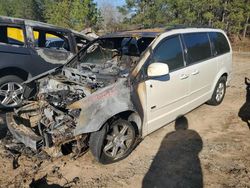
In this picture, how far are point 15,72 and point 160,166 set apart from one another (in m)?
4.02

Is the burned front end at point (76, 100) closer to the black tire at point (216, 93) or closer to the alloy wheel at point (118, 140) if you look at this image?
the alloy wheel at point (118, 140)

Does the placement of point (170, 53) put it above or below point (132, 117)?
above

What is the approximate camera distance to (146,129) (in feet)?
13.8

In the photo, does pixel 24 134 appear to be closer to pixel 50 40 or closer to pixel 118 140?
pixel 118 140

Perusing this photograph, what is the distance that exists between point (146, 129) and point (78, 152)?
1138 mm

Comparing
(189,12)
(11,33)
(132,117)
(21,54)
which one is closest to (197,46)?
(132,117)

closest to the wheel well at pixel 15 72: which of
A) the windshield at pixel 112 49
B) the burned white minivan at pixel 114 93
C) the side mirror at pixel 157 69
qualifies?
the burned white minivan at pixel 114 93

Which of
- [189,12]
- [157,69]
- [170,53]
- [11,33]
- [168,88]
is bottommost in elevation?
[168,88]

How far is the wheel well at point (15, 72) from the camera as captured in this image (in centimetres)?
589

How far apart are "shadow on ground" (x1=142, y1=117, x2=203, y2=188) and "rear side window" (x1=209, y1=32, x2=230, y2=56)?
1990 mm

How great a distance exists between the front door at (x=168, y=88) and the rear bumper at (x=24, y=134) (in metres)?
1.69

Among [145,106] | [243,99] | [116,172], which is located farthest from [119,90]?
[243,99]

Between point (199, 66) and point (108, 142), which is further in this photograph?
point (199, 66)

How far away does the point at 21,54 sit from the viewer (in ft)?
19.9
